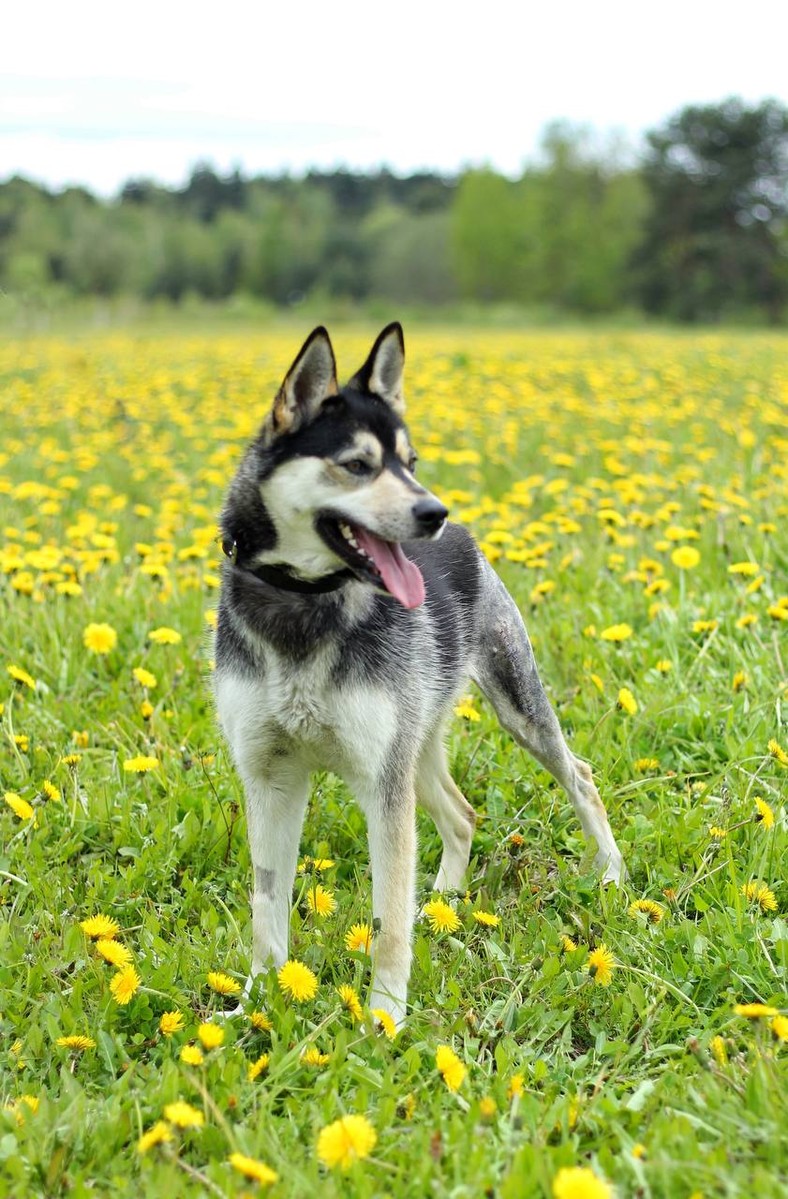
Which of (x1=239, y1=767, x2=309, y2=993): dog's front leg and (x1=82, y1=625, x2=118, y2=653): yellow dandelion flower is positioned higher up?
(x1=82, y1=625, x2=118, y2=653): yellow dandelion flower

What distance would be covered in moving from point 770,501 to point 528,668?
3655mm

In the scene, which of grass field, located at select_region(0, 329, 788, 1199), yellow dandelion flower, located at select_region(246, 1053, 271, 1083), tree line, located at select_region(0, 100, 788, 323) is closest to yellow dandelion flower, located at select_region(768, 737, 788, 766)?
grass field, located at select_region(0, 329, 788, 1199)

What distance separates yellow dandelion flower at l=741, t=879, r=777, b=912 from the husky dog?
980mm

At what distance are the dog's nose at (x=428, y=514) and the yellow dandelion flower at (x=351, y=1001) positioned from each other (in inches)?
44.5

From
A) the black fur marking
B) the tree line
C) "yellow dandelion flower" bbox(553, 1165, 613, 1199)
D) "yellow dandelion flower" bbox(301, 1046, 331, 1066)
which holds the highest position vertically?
the tree line

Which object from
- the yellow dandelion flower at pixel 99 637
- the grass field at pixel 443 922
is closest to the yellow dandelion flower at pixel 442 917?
the grass field at pixel 443 922

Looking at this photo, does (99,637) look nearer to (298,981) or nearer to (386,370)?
(386,370)

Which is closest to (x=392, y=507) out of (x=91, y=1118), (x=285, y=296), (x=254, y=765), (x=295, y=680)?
(x=295, y=680)

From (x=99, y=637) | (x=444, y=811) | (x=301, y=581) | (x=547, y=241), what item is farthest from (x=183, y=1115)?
(x=547, y=241)

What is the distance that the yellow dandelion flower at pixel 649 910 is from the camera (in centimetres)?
309

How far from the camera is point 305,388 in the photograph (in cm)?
287

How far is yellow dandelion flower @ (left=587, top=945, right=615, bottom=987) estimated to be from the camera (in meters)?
2.88

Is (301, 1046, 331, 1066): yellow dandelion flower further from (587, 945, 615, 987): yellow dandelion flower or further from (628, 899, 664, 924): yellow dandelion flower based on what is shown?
(628, 899, 664, 924): yellow dandelion flower

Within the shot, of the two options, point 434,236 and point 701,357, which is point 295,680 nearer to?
point 701,357
